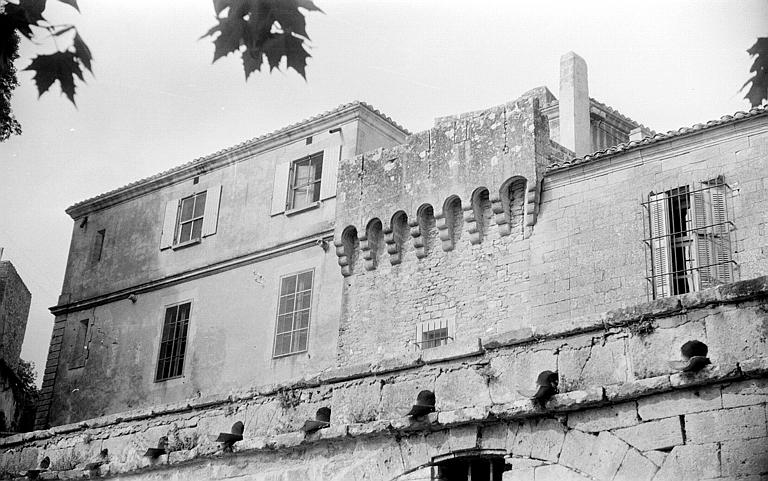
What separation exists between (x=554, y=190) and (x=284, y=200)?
5.92 meters

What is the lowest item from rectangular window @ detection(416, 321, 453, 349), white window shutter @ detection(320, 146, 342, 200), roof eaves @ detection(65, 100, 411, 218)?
rectangular window @ detection(416, 321, 453, 349)

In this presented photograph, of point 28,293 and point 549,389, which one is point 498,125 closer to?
point 549,389

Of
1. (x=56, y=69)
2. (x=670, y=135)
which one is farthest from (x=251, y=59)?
(x=670, y=135)

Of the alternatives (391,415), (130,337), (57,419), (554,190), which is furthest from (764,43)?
(57,419)

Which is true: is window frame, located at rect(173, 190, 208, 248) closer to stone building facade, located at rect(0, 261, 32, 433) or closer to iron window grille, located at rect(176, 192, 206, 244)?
iron window grille, located at rect(176, 192, 206, 244)

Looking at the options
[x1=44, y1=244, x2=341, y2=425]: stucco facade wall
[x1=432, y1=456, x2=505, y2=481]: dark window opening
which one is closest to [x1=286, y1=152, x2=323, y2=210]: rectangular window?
[x1=44, y1=244, x2=341, y2=425]: stucco facade wall

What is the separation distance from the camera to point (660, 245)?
1512 cm

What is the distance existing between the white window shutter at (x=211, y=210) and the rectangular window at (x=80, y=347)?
3.82 m

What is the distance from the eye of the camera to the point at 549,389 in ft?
28.9

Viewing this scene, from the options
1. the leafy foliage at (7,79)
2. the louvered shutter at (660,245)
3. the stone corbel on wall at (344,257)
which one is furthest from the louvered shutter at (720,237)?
the leafy foliage at (7,79)

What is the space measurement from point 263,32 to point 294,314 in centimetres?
1415

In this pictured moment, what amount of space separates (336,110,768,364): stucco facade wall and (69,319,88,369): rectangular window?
7.35 meters

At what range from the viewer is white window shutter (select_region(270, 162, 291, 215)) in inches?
816

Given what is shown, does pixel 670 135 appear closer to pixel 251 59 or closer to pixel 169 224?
pixel 251 59
